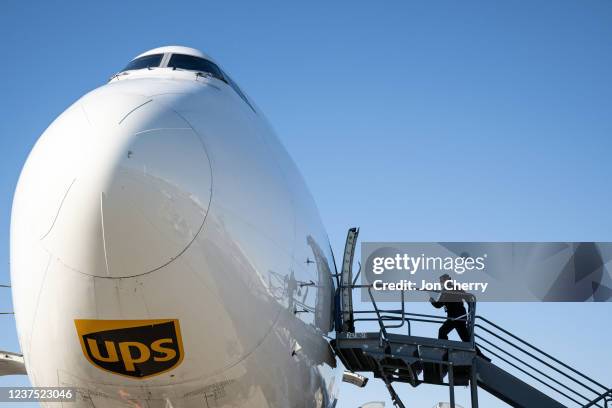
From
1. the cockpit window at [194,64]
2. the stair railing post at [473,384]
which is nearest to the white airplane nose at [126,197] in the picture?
the cockpit window at [194,64]

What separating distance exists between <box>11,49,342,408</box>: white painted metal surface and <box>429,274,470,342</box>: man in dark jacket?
5016mm

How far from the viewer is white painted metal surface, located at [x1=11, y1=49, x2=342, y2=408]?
21.0ft

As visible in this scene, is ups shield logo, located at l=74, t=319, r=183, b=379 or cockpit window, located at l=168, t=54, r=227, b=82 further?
cockpit window, located at l=168, t=54, r=227, b=82

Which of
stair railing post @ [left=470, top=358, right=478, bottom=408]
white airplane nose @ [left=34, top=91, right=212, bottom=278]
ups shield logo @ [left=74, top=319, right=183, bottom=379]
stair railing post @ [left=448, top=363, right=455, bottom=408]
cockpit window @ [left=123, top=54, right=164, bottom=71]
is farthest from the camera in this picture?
stair railing post @ [left=470, top=358, right=478, bottom=408]

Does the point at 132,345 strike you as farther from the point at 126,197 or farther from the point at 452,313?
the point at 452,313

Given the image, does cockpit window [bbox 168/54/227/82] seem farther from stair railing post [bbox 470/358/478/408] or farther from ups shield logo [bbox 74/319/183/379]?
stair railing post [bbox 470/358/478/408]

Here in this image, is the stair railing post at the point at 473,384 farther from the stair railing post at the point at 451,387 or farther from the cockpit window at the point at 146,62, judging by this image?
the cockpit window at the point at 146,62

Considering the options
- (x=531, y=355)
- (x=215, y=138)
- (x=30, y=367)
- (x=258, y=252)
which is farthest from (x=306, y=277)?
(x=531, y=355)

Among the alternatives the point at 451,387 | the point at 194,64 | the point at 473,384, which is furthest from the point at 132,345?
the point at 473,384

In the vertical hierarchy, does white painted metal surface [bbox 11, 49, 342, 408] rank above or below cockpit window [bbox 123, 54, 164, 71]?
below

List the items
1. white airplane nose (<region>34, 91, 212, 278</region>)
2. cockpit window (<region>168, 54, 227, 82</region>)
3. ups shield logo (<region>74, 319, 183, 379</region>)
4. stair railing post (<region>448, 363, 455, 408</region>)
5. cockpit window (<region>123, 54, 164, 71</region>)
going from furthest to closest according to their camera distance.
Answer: stair railing post (<region>448, 363, 455, 408</region>), cockpit window (<region>123, 54, 164, 71</region>), cockpit window (<region>168, 54, 227, 82</region>), ups shield logo (<region>74, 319, 183, 379</region>), white airplane nose (<region>34, 91, 212, 278</region>)

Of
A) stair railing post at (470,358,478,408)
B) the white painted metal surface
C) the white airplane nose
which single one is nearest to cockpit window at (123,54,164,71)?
the white painted metal surface

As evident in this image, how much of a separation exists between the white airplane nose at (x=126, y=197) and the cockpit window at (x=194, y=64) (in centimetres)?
295

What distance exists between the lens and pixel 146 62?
10023mm
